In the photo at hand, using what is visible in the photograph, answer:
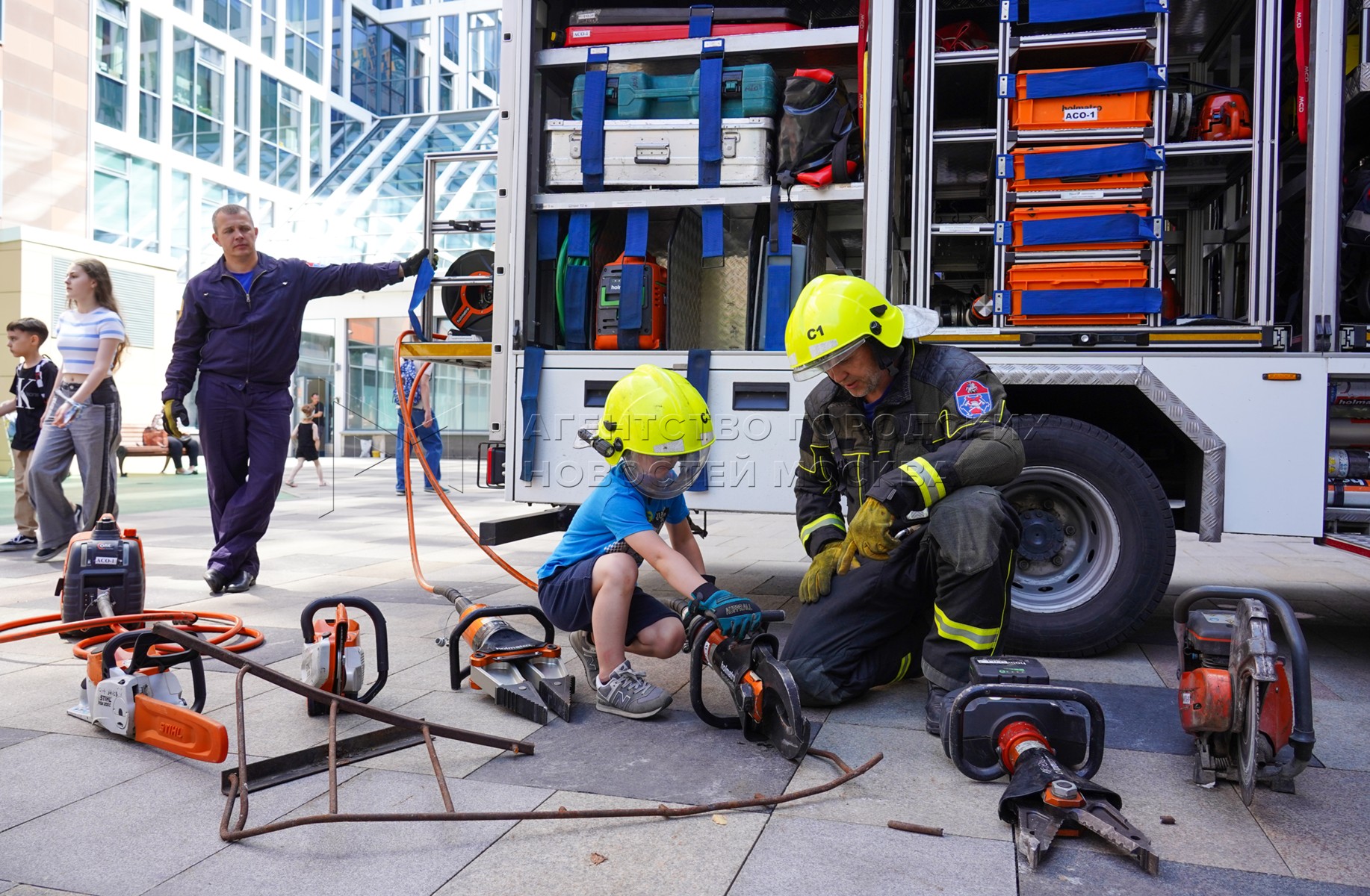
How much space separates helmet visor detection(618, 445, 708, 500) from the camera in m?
3.21

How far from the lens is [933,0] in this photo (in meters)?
4.36

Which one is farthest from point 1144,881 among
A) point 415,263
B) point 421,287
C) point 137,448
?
point 137,448

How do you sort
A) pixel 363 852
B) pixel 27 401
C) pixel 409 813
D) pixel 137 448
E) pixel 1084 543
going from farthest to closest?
1. pixel 137 448
2. pixel 27 401
3. pixel 1084 543
4. pixel 409 813
5. pixel 363 852

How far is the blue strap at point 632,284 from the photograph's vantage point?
15.0 feet

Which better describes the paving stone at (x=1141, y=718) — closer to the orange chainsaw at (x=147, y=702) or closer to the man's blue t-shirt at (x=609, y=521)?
the man's blue t-shirt at (x=609, y=521)

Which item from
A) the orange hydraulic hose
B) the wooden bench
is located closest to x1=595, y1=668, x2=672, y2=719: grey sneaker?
the orange hydraulic hose

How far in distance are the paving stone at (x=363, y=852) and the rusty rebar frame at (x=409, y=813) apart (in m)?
0.03

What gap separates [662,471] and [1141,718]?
174cm

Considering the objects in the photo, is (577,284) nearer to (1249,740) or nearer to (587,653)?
(587,653)

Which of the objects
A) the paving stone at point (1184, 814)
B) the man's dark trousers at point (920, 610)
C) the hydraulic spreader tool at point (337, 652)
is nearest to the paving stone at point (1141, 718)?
the paving stone at point (1184, 814)

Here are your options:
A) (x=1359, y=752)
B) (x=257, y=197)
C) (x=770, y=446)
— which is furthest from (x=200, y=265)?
(x=1359, y=752)

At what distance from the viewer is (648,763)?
2734mm

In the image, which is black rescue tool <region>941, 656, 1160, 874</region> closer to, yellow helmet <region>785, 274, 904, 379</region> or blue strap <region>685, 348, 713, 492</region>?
yellow helmet <region>785, 274, 904, 379</region>

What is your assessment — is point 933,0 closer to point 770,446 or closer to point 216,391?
point 770,446
